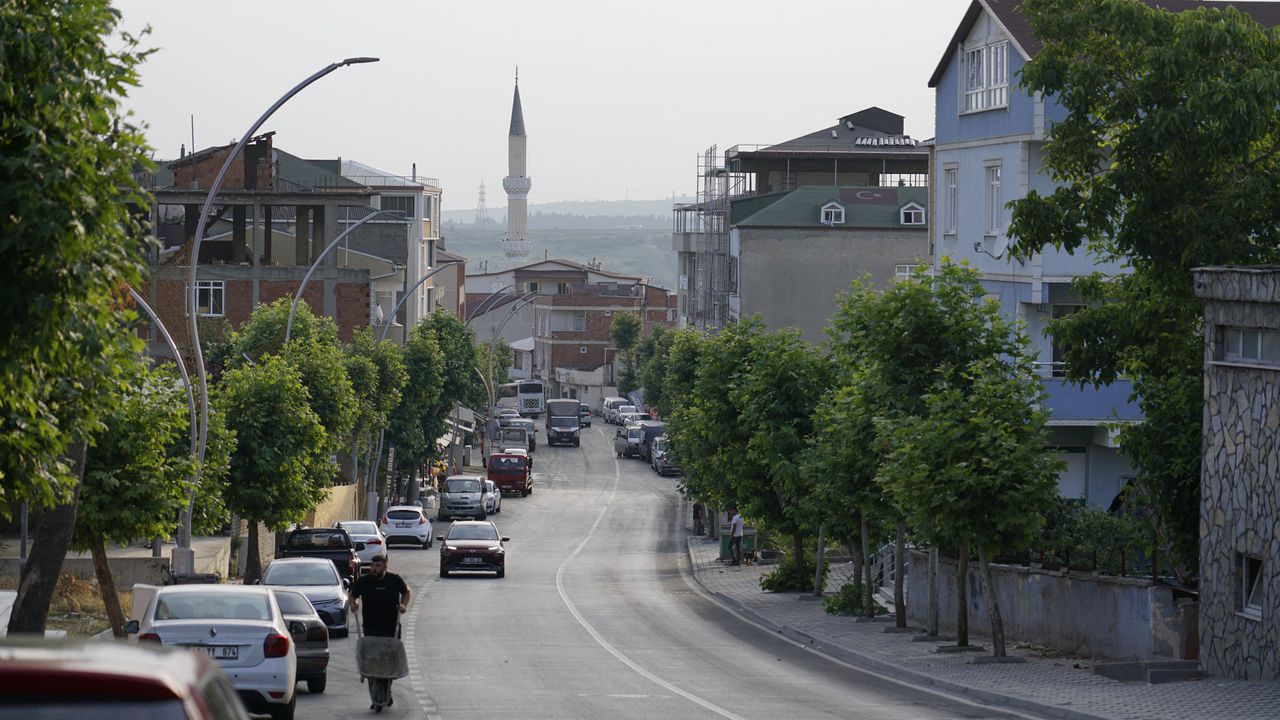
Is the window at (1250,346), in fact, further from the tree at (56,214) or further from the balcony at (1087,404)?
the balcony at (1087,404)

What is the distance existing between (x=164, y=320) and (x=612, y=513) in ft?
69.2

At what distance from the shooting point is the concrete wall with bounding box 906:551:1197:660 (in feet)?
77.1

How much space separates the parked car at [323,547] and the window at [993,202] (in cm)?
1699

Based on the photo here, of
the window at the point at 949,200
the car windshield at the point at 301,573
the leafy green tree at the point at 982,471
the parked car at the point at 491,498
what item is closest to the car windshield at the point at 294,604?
the car windshield at the point at 301,573

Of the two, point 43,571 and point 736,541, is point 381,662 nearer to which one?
point 43,571

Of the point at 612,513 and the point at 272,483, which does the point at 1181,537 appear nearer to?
the point at 272,483

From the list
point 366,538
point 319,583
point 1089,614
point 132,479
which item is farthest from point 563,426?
point 1089,614

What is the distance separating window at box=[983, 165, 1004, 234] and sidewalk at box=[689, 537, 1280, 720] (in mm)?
11439

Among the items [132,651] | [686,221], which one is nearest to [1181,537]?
[132,651]

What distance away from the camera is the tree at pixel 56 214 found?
10.1 meters

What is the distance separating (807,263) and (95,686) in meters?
80.3

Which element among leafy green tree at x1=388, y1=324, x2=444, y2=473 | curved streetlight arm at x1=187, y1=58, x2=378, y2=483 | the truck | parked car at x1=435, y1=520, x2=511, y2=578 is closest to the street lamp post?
curved streetlight arm at x1=187, y1=58, x2=378, y2=483

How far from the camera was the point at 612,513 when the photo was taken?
249 feet

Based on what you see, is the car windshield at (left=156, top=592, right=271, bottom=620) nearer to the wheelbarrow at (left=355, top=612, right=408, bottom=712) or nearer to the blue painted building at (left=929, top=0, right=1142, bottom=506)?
the wheelbarrow at (left=355, top=612, right=408, bottom=712)
